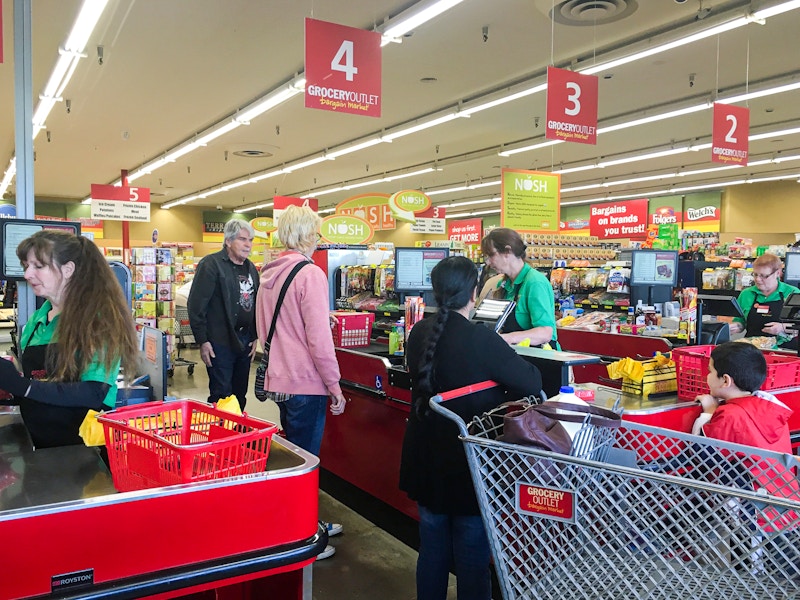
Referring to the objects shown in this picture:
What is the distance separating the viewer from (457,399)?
2297 mm

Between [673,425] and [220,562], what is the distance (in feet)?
7.19

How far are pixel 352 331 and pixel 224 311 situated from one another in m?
0.94

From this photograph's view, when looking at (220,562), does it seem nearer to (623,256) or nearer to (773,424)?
(773,424)

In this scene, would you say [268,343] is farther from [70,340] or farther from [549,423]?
[549,423]

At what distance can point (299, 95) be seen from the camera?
10859 millimetres

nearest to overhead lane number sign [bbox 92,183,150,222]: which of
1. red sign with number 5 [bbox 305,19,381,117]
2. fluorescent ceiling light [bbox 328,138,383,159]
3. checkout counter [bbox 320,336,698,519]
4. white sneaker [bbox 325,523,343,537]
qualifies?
fluorescent ceiling light [bbox 328,138,383,159]

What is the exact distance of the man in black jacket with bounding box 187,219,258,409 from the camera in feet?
15.2

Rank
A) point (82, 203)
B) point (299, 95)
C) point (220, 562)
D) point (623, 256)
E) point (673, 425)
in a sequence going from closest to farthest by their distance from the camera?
point (220, 562) → point (673, 425) → point (623, 256) → point (299, 95) → point (82, 203)

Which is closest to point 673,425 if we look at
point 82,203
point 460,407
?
point 460,407

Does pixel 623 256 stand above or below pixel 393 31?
below

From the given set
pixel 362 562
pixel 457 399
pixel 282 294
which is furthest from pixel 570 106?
pixel 457 399

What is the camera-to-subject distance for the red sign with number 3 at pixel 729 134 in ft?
28.5

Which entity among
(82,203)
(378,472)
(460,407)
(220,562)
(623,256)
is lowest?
(378,472)

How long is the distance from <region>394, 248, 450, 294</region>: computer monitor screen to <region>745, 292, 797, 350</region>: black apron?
272 centimetres
